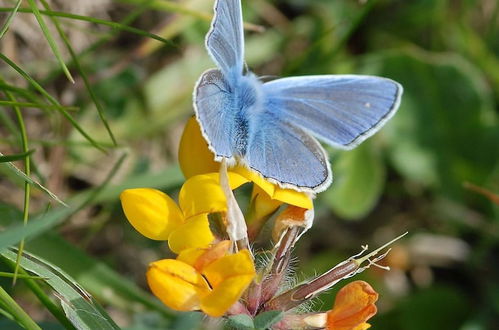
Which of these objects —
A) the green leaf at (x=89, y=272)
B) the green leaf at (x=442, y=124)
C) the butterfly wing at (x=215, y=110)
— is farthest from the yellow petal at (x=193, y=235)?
the green leaf at (x=442, y=124)

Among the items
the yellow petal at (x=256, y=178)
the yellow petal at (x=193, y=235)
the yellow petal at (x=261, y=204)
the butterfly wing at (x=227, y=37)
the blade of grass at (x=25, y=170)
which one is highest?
the butterfly wing at (x=227, y=37)

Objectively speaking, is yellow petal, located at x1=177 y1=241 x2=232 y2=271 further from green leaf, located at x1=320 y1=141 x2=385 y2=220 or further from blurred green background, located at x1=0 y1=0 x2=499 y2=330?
green leaf, located at x1=320 y1=141 x2=385 y2=220

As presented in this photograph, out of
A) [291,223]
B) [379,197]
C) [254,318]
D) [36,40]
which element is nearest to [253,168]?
[291,223]

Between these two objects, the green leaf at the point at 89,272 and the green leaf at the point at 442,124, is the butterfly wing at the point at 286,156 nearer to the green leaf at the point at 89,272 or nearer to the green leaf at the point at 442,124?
the green leaf at the point at 89,272

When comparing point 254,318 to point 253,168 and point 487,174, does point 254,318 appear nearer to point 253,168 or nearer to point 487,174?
point 253,168

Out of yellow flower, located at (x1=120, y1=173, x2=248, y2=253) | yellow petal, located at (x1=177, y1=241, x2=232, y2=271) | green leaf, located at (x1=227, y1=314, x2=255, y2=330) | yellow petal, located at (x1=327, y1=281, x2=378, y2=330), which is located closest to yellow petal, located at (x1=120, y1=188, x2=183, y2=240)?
yellow flower, located at (x1=120, y1=173, x2=248, y2=253)

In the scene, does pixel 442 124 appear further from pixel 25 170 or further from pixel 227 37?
pixel 25 170
